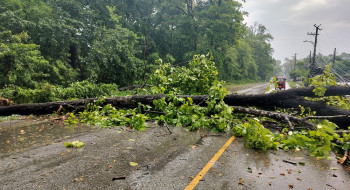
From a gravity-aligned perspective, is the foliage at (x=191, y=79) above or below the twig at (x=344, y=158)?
above

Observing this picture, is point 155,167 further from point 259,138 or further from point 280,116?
point 280,116

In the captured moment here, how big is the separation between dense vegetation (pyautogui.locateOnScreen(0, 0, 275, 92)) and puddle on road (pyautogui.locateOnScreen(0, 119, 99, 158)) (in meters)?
4.95

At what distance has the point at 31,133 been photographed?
17.3ft

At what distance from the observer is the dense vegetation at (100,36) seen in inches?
486

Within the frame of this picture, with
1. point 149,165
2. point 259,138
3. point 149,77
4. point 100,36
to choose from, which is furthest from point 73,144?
point 100,36

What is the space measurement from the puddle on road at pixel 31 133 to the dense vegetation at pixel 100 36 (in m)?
4.95

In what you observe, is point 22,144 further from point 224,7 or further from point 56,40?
point 224,7

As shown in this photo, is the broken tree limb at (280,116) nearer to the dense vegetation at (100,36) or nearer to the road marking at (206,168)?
the road marking at (206,168)

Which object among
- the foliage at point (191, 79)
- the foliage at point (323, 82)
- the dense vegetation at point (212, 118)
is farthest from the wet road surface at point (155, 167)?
the foliage at point (191, 79)

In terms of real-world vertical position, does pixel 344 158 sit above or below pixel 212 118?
below

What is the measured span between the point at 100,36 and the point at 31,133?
14237 millimetres

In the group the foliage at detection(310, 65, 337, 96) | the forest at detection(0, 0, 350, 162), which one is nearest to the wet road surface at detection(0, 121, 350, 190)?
the forest at detection(0, 0, 350, 162)

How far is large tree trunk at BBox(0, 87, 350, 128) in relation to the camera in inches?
229

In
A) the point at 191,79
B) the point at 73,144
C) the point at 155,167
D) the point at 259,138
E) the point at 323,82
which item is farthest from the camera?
the point at 191,79
